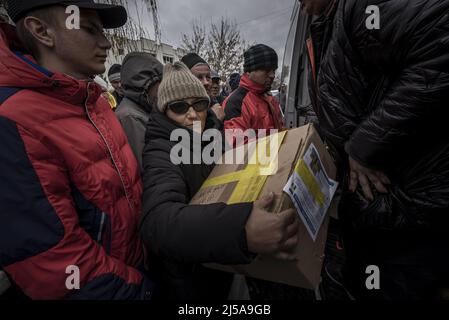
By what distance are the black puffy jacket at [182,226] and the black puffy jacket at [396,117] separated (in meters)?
0.63

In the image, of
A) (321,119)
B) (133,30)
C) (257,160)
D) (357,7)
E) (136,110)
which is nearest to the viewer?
(357,7)

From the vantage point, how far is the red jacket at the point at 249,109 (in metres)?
2.85

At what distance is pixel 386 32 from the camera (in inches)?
33.2

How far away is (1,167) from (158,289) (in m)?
0.84

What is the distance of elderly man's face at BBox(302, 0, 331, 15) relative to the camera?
1.22 meters

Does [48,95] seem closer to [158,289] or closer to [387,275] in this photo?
[158,289]

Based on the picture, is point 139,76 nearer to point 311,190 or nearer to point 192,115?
point 192,115

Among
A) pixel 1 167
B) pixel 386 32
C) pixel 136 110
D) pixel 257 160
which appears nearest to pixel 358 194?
pixel 257 160

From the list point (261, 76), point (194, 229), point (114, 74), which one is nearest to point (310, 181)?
point (194, 229)

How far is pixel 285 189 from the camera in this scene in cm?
79

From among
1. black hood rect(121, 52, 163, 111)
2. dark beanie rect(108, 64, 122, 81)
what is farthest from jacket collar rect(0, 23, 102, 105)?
dark beanie rect(108, 64, 122, 81)

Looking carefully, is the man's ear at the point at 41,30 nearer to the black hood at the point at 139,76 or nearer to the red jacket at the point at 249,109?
the black hood at the point at 139,76

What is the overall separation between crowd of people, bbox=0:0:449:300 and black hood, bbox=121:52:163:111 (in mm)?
851
